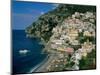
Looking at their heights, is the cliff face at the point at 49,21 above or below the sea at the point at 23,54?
above

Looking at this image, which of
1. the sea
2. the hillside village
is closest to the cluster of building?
the hillside village

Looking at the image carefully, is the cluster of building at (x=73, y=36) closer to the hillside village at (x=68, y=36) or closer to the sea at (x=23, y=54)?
the hillside village at (x=68, y=36)

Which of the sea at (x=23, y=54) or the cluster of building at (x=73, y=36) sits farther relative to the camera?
the cluster of building at (x=73, y=36)

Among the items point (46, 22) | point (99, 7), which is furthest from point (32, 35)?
point (99, 7)

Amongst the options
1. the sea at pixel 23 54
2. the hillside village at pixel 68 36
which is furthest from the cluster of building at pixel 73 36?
the sea at pixel 23 54

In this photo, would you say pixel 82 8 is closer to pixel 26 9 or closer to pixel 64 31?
pixel 64 31

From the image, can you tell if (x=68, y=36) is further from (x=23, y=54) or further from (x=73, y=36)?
(x=23, y=54)
